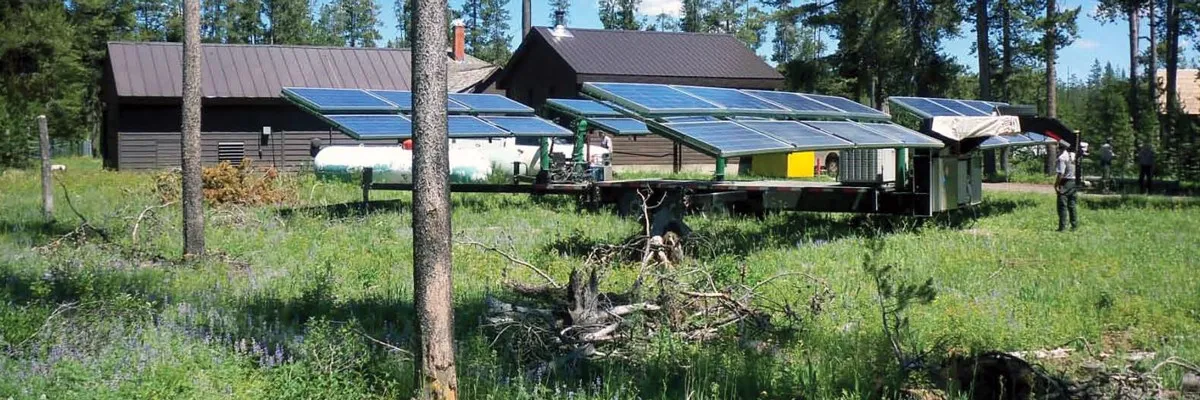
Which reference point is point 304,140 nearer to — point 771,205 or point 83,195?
point 83,195

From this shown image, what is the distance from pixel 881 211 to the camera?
1691 cm

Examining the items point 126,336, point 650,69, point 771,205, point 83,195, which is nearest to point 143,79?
point 83,195

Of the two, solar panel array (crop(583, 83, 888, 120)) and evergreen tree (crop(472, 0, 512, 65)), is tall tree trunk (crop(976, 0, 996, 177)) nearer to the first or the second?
solar panel array (crop(583, 83, 888, 120))

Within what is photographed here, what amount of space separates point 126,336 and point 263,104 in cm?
3109

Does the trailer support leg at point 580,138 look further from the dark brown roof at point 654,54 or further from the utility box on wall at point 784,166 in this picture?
the dark brown roof at point 654,54

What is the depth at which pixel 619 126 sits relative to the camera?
895 inches

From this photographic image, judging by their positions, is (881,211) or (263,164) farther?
(263,164)

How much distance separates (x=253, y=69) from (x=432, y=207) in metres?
34.0

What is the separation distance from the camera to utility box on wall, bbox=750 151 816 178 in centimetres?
3534

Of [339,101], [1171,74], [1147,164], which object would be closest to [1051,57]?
[1147,164]

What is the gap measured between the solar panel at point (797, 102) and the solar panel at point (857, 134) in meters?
0.49

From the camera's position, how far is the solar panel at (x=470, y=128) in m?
19.9

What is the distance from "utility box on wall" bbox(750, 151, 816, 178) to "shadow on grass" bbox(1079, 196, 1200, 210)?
11436 millimetres

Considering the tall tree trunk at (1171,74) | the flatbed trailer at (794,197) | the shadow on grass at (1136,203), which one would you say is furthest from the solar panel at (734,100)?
the tall tree trunk at (1171,74)
